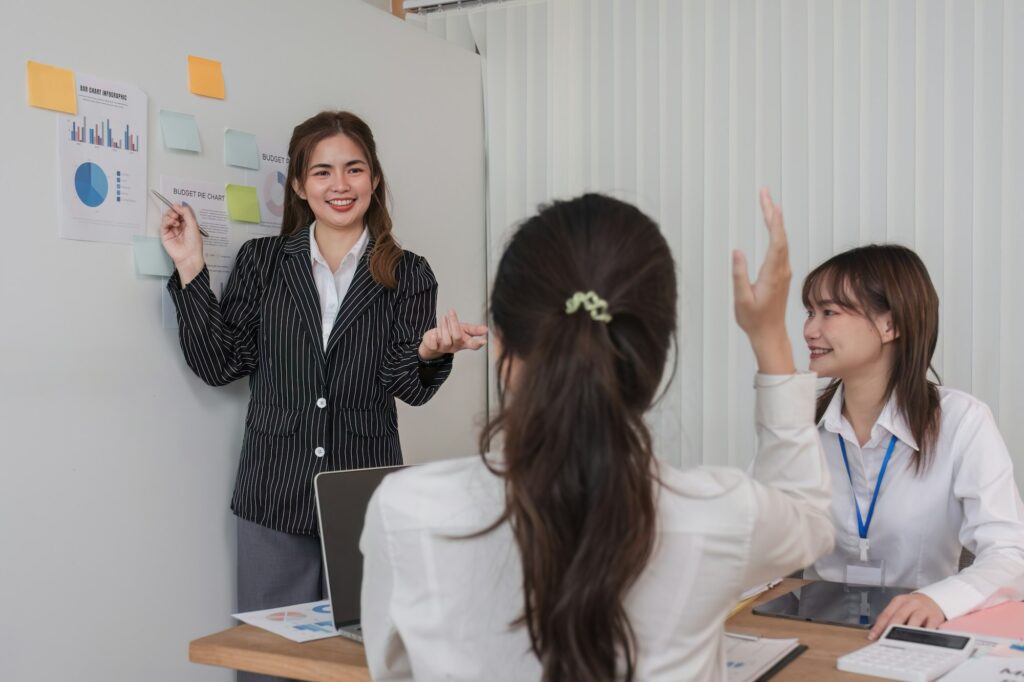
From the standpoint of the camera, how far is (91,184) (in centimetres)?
242

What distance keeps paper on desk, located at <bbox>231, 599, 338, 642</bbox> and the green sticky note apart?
131 cm

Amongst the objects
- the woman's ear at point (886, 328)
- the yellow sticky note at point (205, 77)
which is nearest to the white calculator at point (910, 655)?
the woman's ear at point (886, 328)

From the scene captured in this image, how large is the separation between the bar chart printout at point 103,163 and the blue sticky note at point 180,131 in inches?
2.8

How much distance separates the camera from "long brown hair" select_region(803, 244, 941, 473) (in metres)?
2.23

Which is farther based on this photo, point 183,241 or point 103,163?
point 183,241

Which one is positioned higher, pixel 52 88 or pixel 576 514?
pixel 52 88

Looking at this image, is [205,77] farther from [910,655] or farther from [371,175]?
[910,655]

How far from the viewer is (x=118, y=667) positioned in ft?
8.21

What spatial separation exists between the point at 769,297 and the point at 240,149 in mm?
2027

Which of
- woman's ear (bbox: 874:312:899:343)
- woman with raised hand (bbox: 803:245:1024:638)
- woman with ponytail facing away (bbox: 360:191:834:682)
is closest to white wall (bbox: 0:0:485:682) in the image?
woman with ponytail facing away (bbox: 360:191:834:682)

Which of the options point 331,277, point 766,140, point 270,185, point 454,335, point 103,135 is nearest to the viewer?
point 454,335

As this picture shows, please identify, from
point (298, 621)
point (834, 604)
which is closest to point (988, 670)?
point (834, 604)

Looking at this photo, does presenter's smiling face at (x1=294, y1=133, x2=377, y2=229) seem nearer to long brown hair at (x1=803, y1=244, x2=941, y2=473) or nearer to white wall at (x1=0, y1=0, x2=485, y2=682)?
white wall at (x1=0, y1=0, x2=485, y2=682)

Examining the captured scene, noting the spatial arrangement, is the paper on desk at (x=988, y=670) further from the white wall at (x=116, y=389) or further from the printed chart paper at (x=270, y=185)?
the printed chart paper at (x=270, y=185)
